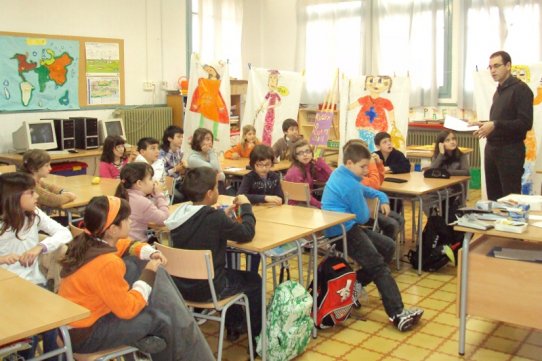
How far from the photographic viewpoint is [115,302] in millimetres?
2461

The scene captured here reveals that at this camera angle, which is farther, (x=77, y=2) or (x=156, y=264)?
(x=77, y=2)

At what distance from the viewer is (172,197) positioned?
5.66m

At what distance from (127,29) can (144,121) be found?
4.33 ft

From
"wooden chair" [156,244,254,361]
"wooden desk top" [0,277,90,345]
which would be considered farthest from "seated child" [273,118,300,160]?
"wooden desk top" [0,277,90,345]

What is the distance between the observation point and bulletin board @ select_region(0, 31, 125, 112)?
7.50m

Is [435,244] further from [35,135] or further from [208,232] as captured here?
[35,135]

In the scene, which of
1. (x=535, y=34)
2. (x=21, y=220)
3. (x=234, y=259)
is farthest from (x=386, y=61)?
(x=21, y=220)

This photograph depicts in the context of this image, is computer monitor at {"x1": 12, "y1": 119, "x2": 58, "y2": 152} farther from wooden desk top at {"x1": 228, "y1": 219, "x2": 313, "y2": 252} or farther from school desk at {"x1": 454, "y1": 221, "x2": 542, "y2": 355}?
school desk at {"x1": 454, "y1": 221, "x2": 542, "y2": 355}

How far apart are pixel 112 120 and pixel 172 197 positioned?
3104 mm

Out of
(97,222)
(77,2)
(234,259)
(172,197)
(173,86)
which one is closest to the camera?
(97,222)

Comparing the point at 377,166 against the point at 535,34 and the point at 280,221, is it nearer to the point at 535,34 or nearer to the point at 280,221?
the point at 280,221

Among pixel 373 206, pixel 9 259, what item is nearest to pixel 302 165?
pixel 373 206

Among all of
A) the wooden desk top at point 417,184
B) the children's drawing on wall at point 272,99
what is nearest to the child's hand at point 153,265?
the wooden desk top at point 417,184

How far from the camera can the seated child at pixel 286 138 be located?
707cm
